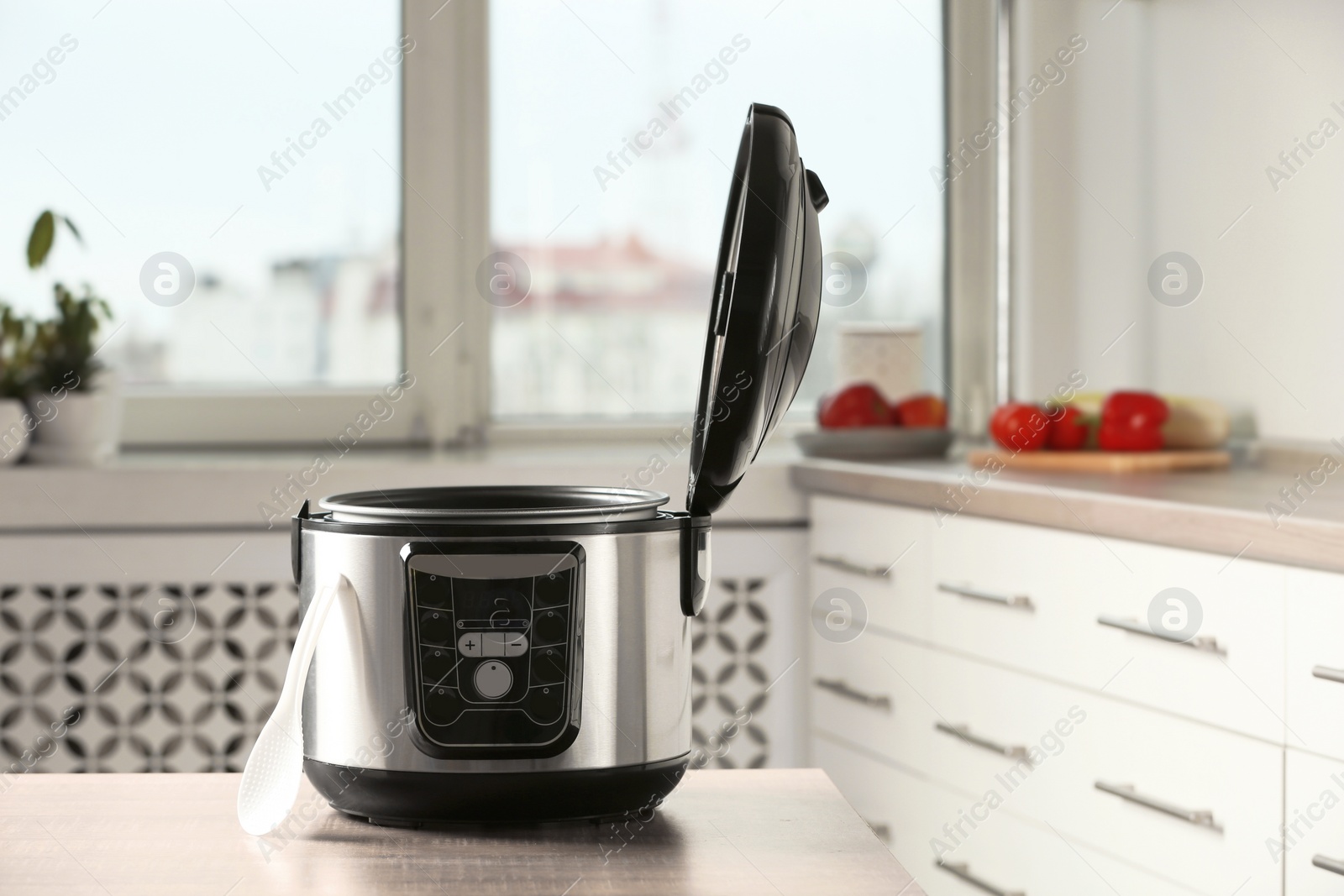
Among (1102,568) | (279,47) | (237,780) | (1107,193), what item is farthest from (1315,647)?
(279,47)

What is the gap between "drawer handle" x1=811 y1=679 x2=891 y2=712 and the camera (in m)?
1.65

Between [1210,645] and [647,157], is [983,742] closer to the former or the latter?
[1210,645]

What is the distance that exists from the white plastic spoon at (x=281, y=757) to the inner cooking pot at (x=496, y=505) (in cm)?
4

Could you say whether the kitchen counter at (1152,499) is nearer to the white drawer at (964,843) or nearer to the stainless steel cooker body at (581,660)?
the white drawer at (964,843)

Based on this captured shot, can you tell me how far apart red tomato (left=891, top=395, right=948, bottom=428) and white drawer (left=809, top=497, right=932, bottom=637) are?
27cm

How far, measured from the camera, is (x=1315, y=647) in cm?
96

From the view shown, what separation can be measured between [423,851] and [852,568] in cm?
122

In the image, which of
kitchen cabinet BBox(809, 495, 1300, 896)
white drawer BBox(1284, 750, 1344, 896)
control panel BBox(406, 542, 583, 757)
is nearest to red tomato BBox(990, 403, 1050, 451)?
kitchen cabinet BBox(809, 495, 1300, 896)

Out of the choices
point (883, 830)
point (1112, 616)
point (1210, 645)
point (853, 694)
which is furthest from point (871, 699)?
point (1210, 645)

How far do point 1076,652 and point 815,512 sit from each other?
2.03 feet

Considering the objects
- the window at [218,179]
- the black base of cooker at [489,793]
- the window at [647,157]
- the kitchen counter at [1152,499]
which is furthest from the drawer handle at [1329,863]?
the window at [218,179]

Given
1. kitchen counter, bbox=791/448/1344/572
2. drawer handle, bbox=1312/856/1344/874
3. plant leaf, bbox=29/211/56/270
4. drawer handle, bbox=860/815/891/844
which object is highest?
plant leaf, bbox=29/211/56/270

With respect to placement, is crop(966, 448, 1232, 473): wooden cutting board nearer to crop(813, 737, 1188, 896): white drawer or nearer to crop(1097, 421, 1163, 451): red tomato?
crop(1097, 421, 1163, 451): red tomato

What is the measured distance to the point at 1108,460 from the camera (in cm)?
166
